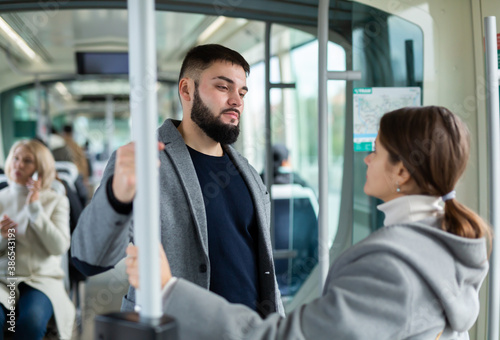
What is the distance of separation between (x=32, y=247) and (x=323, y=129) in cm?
216

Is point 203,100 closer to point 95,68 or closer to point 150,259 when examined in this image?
point 150,259

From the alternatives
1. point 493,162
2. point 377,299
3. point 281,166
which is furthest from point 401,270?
point 281,166

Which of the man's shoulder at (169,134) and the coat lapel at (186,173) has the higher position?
the man's shoulder at (169,134)

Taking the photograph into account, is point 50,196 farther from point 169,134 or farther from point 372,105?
point 372,105

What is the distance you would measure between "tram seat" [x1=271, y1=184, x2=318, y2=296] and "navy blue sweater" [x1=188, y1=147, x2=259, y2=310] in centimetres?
209

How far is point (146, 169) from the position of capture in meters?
0.90

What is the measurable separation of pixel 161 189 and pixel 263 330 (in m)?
0.71

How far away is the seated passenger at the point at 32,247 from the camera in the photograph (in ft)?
9.56

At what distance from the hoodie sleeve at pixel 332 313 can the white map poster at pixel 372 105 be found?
4.66 ft

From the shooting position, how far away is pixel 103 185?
1.35 meters

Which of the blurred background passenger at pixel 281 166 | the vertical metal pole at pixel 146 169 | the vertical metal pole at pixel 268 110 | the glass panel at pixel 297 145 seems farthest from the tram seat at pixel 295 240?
the vertical metal pole at pixel 146 169

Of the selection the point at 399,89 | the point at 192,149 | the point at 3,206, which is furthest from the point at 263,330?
the point at 3,206

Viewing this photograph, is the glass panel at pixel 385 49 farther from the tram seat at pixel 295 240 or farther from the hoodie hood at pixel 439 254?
the tram seat at pixel 295 240

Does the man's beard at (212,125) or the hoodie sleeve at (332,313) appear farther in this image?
the man's beard at (212,125)
